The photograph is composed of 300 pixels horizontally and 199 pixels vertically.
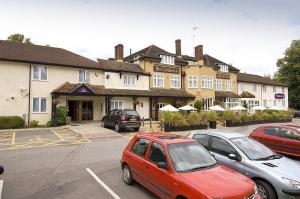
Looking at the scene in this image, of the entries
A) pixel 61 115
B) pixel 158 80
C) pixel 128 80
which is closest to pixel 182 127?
pixel 128 80

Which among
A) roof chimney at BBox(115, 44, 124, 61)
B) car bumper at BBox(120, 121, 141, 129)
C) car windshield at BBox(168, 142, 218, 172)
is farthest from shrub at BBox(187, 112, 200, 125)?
car windshield at BBox(168, 142, 218, 172)

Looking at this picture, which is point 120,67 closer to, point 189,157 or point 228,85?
point 228,85

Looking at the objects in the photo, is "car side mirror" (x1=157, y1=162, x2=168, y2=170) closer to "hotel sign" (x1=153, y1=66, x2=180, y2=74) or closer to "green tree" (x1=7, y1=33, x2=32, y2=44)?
"hotel sign" (x1=153, y1=66, x2=180, y2=74)

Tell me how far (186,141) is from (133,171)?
187cm

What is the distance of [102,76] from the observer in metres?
28.5

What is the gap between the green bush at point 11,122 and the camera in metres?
21.5

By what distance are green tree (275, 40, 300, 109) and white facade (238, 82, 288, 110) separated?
237 inches

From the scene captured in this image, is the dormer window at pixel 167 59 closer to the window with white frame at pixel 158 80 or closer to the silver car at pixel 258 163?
the window with white frame at pixel 158 80

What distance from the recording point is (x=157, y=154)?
6.54 meters

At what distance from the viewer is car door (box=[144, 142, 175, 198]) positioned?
5.80 meters

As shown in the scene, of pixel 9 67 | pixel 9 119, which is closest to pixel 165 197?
pixel 9 119

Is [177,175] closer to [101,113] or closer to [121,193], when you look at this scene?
[121,193]

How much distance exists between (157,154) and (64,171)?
4463mm

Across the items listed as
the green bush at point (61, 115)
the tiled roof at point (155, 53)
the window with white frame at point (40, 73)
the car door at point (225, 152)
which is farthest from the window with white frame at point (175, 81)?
the car door at point (225, 152)
